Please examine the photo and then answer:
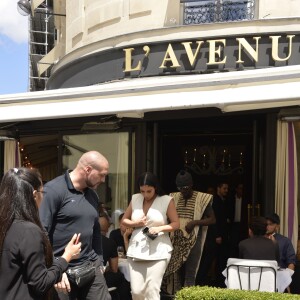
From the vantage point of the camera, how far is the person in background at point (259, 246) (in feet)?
20.3

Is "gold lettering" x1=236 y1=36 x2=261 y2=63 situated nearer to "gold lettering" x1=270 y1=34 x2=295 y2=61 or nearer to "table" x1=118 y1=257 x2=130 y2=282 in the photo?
"gold lettering" x1=270 y1=34 x2=295 y2=61

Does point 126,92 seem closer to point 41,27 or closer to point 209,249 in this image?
point 209,249

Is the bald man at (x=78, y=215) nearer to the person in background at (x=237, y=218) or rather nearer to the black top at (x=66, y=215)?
the black top at (x=66, y=215)

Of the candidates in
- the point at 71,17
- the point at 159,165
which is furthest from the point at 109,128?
the point at 71,17

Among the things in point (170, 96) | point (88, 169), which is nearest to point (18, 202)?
point (88, 169)

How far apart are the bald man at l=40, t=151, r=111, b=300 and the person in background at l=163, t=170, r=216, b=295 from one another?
2.56 m

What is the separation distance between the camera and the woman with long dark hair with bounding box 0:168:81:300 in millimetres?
3139

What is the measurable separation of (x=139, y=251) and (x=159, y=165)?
3.06 metres

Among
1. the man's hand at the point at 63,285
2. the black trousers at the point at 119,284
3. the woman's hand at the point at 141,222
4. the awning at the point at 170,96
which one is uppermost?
the awning at the point at 170,96

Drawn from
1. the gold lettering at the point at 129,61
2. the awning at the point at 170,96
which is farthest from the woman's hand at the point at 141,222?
the gold lettering at the point at 129,61

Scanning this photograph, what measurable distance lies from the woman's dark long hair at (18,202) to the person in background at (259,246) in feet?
11.0

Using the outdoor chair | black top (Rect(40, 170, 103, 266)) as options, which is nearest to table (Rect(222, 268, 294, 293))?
the outdoor chair

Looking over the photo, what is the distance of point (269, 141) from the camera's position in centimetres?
791

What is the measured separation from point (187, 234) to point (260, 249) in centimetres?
119
